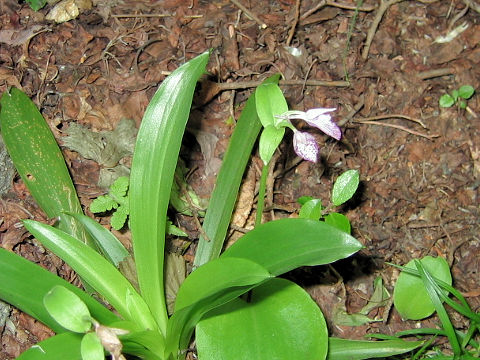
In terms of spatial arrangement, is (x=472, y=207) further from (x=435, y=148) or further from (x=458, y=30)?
(x=458, y=30)

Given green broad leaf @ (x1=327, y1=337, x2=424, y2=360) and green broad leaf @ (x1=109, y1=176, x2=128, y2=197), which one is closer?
green broad leaf @ (x1=327, y1=337, x2=424, y2=360)

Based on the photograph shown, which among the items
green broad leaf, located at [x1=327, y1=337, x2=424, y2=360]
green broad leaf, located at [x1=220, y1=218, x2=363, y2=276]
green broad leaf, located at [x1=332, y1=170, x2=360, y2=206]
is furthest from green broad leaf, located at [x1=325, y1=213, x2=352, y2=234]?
green broad leaf, located at [x1=220, y1=218, x2=363, y2=276]

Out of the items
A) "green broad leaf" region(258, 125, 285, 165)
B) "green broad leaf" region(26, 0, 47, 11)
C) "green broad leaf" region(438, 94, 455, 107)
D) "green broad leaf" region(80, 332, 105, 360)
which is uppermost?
"green broad leaf" region(26, 0, 47, 11)

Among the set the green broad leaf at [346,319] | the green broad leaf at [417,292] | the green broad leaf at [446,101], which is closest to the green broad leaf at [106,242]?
the green broad leaf at [346,319]

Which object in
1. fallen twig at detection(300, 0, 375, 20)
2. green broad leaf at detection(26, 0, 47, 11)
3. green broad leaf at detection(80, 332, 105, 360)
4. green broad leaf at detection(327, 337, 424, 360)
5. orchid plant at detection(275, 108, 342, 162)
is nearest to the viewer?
green broad leaf at detection(80, 332, 105, 360)

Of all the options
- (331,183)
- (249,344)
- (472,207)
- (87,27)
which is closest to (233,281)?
(249,344)

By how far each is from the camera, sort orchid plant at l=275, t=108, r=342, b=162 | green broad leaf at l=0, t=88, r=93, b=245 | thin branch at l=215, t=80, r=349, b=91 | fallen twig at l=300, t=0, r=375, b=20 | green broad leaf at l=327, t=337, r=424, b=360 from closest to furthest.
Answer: orchid plant at l=275, t=108, r=342, b=162 → green broad leaf at l=327, t=337, r=424, b=360 → green broad leaf at l=0, t=88, r=93, b=245 → thin branch at l=215, t=80, r=349, b=91 → fallen twig at l=300, t=0, r=375, b=20

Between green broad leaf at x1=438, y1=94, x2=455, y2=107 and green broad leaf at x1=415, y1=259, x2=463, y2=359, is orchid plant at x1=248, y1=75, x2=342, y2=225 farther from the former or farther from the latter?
green broad leaf at x1=438, y1=94, x2=455, y2=107

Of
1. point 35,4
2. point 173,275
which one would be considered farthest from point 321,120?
point 35,4
